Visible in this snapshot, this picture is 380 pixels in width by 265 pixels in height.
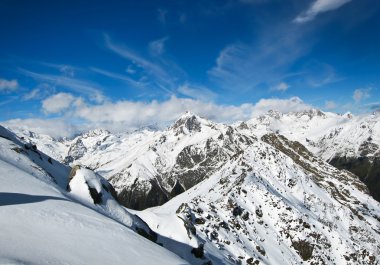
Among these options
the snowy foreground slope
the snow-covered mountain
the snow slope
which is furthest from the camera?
the snow slope

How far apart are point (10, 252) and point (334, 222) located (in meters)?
109

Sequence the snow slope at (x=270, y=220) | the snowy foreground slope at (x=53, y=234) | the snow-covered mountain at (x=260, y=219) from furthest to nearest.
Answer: the snow slope at (x=270, y=220) → the snow-covered mountain at (x=260, y=219) → the snowy foreground slope at (x=53, y=234)

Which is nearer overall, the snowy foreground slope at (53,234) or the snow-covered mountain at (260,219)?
the snowy foreground slope at (53,234)

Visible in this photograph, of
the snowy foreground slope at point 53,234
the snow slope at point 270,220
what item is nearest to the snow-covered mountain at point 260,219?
the snow slope at point 270,220

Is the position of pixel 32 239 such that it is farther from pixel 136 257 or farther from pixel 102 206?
pixel 102 206

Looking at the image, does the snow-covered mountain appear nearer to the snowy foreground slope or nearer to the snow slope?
the snow slope

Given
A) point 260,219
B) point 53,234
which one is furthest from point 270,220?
point 53,234

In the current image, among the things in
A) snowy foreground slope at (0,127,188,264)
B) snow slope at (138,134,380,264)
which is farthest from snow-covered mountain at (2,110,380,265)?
snowy foreground slope at (0,127,188,264)

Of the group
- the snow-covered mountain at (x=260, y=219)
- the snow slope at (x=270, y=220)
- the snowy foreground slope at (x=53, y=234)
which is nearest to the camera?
the snowy foreground slope at (x=53, y=234)

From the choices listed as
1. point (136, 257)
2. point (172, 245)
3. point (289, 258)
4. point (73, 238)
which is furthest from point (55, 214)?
point (289, 258)

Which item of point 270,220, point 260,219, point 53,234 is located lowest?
point 53,234

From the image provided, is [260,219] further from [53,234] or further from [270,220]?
[53,234]

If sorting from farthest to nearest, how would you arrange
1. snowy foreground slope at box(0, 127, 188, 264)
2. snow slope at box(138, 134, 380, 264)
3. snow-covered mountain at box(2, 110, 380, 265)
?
1. snow slope at box(138, 134, 380, 264)
2. snow-covered mountain at box(2, 110, 380, 265)
3. snowy foreground slope at box(0, 127, 188, 264)

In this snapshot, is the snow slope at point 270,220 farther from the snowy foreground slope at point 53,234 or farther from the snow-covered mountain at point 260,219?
the snowy foreground slope at point 53,234
